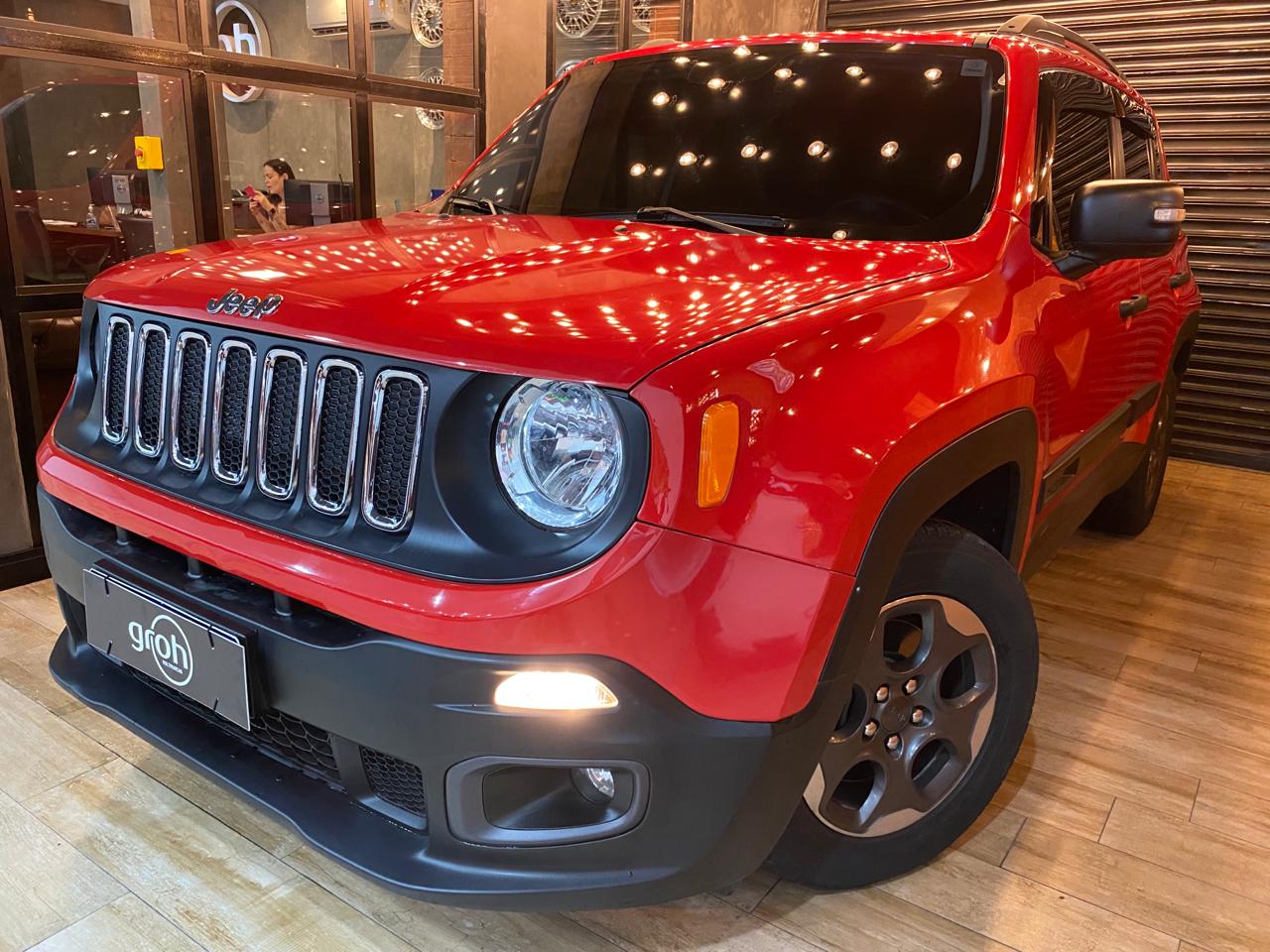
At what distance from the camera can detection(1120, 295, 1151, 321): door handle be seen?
93.2 inches

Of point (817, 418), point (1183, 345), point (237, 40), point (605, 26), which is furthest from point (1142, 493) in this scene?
point (605, 26)

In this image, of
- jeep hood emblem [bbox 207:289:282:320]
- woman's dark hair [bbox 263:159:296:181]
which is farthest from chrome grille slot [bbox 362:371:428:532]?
woman's dark hair [bbox 263:159:296:181]

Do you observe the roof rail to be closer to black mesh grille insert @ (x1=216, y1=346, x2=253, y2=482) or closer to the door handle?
the door handle

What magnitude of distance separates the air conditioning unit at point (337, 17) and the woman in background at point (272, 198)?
1.83ft

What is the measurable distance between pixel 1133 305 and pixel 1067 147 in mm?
504

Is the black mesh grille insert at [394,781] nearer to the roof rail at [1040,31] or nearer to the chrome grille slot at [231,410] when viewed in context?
the chrome grille slot at [231,410]

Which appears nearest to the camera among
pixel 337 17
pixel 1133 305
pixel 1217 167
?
pixel 1133 305

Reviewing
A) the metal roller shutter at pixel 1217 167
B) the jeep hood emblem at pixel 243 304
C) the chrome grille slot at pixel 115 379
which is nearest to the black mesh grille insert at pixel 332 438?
the jeep hood emblem at pixel 243 304

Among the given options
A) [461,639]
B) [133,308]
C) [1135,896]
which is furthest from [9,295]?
[1135,896]

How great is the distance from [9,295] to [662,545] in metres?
2.70

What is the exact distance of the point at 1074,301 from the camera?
1984mm

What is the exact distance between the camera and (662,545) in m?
1.12

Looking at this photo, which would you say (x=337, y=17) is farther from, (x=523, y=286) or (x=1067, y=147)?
(x=523, y=286)

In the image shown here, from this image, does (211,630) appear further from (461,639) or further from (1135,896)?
(1135,896)
